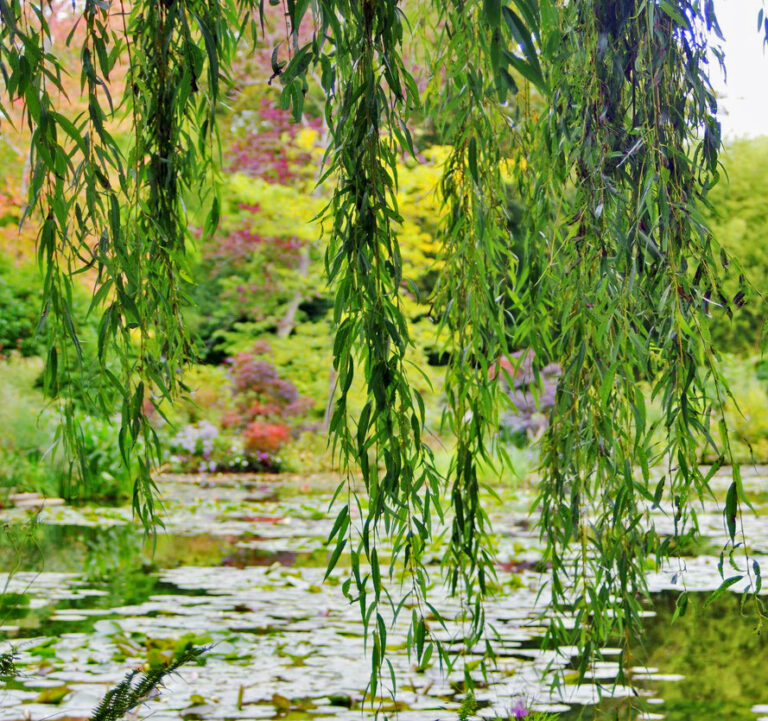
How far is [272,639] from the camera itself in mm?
4125

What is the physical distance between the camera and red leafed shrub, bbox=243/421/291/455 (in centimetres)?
1103

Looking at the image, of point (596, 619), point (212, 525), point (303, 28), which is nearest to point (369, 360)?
point (596, 619)

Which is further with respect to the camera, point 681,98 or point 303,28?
point 303,28

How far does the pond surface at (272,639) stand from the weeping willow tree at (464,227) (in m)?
0.47

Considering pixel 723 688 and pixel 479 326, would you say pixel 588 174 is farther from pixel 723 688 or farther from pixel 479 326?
pixel 723 688

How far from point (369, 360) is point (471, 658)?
2.46 meters

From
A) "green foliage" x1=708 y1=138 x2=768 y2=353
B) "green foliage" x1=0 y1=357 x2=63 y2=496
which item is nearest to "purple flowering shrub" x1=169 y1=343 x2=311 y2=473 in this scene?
"green foliage" x1=0 y1=357 x2=63 y2=496

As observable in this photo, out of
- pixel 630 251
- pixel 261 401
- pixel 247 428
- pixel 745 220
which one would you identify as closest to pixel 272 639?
pixel 630 251

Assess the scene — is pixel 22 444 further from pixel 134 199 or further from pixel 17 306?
pixel 134 199

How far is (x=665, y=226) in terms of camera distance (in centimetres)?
184

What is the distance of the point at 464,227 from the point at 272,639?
7.38ft

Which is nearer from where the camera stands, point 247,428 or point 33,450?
point 33,450

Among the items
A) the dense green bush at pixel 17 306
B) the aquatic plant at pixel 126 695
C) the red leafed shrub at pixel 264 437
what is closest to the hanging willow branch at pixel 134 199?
the aquatic plant at pixel 126 695

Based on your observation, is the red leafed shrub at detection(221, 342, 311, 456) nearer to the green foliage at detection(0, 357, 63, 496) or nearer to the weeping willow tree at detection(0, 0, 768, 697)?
the green foliage at detection(0, 357, 63, 496)
